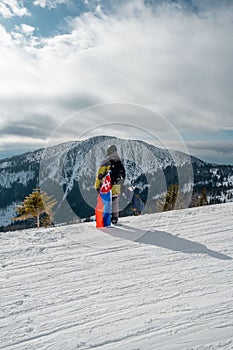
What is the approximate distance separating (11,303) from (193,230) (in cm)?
476

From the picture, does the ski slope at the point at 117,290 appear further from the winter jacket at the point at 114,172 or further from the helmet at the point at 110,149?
the helmet at the point at 110,149

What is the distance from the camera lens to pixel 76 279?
166 inches

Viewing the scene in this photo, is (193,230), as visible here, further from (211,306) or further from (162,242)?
(211,306)

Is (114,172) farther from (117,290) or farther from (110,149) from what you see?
(117,290)

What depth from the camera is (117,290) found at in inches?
152

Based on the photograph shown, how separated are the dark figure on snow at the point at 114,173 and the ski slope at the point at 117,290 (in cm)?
108

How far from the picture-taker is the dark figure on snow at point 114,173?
7.25 meters

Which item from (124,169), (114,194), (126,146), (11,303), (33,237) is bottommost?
(11,303)

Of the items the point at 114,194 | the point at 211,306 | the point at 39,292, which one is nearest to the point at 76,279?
the point at 39,292

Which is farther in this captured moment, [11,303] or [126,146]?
[126,146]

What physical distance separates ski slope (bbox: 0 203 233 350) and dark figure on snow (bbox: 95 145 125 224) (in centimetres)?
108

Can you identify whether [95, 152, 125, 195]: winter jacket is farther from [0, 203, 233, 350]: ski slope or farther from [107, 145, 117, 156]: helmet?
[0, 203, 233, 350]: ski slope

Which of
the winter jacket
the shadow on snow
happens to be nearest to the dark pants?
the winter jacket

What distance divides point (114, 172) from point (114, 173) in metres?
0.03
